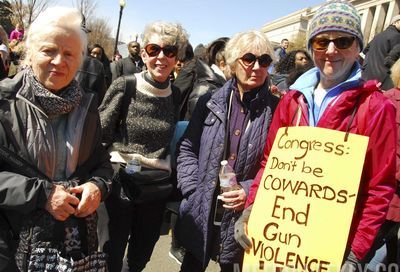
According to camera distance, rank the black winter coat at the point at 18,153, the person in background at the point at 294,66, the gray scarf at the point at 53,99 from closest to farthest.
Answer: the black winter coat at the point at 18,153, the gray scarf at the point at 53,99, the person in background at the point at 294,66

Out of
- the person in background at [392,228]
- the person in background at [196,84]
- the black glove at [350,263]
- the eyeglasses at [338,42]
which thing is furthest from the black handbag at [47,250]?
the person in background at [392,228]

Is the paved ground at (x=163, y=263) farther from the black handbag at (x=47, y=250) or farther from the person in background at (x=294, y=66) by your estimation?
the person in background at (x=294, y=66)

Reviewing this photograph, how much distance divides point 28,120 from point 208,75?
8.48ft

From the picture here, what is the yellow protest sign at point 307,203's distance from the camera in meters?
1.83

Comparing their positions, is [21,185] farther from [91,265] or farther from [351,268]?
[351,268]

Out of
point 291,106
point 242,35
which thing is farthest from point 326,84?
point 242,35

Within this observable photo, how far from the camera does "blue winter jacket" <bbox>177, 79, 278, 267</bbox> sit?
2.56 metres

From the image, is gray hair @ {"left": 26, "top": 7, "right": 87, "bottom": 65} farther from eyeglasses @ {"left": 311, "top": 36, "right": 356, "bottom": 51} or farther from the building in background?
the building in background

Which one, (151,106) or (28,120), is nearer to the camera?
(28,120)

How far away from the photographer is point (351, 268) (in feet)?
6.00

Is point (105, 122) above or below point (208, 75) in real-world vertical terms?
below

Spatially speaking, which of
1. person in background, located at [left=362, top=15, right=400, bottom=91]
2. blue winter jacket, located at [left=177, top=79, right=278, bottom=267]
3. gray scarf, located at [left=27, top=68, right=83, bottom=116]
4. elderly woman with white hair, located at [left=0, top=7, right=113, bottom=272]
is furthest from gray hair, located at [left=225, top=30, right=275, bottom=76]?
person in background, located at [left=362, top=15, right=400, bottom=91]

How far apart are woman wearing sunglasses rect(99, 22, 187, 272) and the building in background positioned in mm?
35399

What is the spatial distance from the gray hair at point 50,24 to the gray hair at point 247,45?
113 cm
